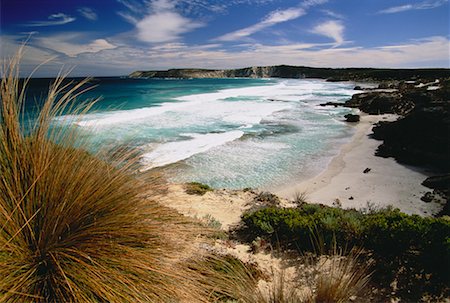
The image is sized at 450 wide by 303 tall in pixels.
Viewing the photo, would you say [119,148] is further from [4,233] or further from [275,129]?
[275,129]

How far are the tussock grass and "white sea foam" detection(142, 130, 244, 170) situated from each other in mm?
10159

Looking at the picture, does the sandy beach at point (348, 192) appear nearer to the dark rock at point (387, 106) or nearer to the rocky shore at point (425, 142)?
the rocky shore at point (425, 142)

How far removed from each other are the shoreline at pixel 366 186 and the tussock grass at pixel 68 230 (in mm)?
7407

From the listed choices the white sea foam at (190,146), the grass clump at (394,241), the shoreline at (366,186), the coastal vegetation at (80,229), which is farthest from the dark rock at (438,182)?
the white sea foam at (190,146)

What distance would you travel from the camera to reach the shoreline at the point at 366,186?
9016 mm

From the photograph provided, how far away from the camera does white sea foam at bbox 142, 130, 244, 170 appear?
13815 mm

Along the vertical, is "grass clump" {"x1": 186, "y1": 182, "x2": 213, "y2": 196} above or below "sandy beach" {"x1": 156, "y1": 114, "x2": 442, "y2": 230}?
above

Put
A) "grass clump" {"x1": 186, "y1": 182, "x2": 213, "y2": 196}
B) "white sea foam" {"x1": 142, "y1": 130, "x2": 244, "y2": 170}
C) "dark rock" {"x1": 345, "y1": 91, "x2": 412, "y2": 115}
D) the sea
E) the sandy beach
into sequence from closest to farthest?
the sandy beach < "grass clump" {"x1": 186, "y1": 182, "x2": 213, "y2": 196} < the sea < "white sea foam" {"x1": 142, "y1": 130, "x2": 244, "y2": 170} < "dark rock" {"x1": 345, "y1": 91, "x2": 412, "y2": 115}

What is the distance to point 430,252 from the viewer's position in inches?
156

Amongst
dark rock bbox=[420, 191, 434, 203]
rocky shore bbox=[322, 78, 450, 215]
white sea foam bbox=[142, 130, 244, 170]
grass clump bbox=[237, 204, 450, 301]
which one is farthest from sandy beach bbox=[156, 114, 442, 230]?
white sea foam bbox=[142, 130, 244, 170]

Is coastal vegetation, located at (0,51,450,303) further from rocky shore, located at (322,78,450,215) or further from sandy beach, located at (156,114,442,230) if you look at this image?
rocky shore, located at (322,78,450,215)

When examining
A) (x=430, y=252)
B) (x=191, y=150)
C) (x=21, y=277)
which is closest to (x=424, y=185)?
(x=430, y=252)

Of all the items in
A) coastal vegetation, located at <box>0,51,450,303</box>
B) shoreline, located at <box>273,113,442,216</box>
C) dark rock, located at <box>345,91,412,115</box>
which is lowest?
shoreline, located at <box>273,113,442,216</box>

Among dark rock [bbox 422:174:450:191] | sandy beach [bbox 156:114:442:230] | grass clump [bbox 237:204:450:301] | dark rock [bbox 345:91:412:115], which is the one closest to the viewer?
grass clump [bbox 237:204:450:301]
